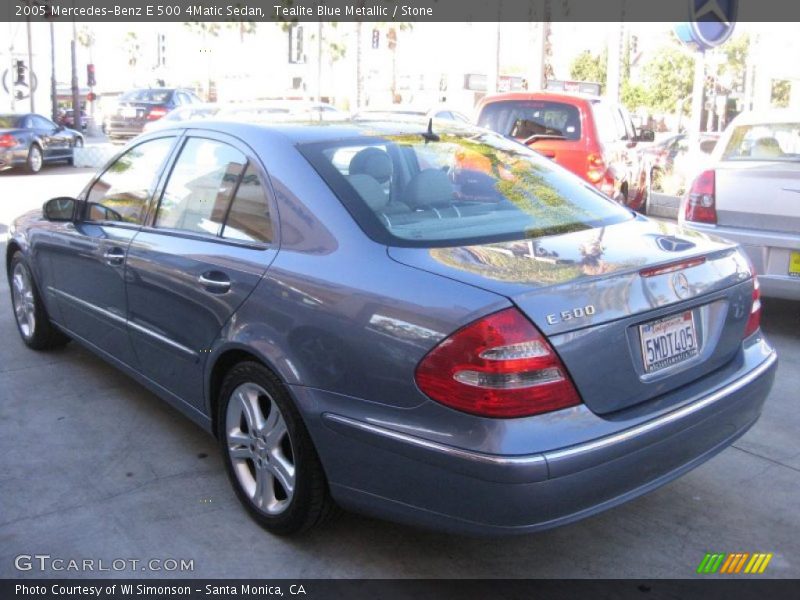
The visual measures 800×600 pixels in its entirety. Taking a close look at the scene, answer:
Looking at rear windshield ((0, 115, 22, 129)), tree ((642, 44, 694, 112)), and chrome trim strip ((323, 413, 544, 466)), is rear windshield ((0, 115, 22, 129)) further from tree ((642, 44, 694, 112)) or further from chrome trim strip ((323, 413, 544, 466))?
tree ((642, 44, 694, 112))

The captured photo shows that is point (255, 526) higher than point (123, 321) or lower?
lower

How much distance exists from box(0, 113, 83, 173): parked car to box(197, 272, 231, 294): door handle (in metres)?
17.7

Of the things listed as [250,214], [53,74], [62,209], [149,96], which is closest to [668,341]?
[250,214]

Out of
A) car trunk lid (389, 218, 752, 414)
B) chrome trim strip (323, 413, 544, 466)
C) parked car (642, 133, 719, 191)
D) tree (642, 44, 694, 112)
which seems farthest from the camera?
tree (642, 44, 694, 112)

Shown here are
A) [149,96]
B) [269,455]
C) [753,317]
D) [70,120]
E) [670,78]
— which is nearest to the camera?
[269,455]

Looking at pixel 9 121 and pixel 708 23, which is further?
pixel 9 121

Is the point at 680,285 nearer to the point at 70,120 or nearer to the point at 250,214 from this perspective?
the point at 250,214

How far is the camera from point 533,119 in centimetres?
996

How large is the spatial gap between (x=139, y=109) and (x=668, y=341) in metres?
23.2

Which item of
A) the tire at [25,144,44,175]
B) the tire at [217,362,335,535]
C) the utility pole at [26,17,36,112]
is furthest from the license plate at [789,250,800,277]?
the utility pole at [26,17,36,112]

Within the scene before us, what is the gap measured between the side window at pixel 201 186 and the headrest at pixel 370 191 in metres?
0.56

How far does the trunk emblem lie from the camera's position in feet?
9.80

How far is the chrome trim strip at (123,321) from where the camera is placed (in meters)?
3.78

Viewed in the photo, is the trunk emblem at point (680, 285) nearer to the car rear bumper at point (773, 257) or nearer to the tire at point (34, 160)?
the car rear bumper at point (773, 257)
